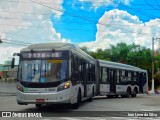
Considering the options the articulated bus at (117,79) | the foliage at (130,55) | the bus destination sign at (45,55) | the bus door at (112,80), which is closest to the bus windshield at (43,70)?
the bus destination sign at (45,55)

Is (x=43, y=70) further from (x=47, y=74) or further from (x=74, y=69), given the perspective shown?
(x=74, y=69)

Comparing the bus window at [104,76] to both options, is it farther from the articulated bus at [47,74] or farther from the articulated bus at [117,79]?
the articulated bus at [47,74]

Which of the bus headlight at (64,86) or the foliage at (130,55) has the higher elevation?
the foliage at (130,55)

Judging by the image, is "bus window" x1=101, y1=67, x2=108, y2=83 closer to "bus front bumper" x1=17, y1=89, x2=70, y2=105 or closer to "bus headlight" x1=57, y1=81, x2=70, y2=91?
"bus headlight" x1=57, y1=81, x2=70, y2=91

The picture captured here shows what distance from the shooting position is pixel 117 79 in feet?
102

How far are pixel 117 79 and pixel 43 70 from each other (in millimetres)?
15582

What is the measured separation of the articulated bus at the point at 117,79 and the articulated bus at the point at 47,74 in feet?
34.5

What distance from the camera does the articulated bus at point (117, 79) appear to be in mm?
28375

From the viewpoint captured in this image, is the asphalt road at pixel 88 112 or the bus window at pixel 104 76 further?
the bus window at pixel 104 76

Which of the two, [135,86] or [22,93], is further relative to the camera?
[135,86]

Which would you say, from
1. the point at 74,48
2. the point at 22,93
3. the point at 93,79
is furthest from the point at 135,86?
the point at 22,93

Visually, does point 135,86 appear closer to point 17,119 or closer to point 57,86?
point 57,86

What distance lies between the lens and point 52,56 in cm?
1670

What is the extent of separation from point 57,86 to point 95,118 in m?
2.64
